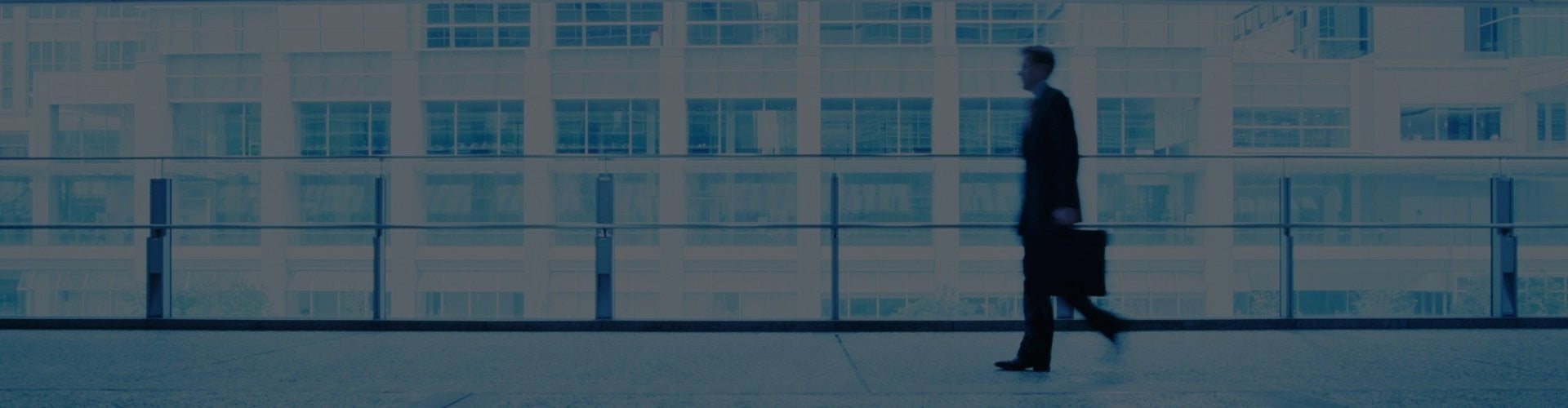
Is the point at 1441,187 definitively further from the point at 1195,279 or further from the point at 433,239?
the point at 433,239

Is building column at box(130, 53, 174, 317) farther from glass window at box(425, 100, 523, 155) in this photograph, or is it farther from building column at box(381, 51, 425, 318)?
building column at box(381, 51, 425, 318)

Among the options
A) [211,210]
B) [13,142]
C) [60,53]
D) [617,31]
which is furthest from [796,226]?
[617,31]

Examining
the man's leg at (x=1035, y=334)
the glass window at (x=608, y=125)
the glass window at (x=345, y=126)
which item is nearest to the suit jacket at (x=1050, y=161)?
the man's leg at (x=1035, y=334)

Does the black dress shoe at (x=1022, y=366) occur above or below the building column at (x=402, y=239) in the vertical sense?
below

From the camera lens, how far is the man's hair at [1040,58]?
11.2 feet

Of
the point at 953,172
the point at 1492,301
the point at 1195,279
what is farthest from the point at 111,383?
the point at 1492,301

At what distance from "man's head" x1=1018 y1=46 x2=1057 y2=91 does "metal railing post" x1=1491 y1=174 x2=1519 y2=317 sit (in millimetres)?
3346

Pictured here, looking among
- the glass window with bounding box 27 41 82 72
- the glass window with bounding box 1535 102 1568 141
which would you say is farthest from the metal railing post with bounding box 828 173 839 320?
the glass window with bounding box 27 41 82 72

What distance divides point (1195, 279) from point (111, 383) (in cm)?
505

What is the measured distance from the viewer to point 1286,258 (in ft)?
17.3

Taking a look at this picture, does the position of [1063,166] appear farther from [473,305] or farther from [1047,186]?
[473,305]

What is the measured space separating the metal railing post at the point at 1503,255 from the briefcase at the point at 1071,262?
127 inches

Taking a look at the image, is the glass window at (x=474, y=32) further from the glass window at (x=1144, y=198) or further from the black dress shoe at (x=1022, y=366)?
the black dress shoe at (x=1022, y=366)

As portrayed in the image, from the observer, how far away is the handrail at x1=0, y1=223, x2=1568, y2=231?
5074 mm
